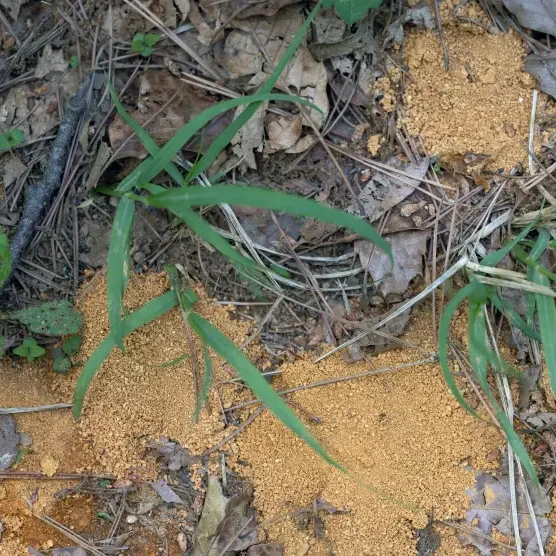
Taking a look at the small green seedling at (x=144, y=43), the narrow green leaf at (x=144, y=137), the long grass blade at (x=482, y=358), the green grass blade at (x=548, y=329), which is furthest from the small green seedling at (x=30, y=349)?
the green grass blade at (x=548, y=329)

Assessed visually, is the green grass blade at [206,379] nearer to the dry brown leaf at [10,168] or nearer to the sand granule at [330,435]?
the sand granule at [330,435]

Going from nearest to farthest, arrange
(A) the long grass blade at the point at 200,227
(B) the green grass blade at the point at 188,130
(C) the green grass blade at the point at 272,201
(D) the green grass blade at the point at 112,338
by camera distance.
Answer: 1. (C) the green grass blade at the point at 272,201
2. (A) the long grass blade at the point at 200,227
3. (B) the green grass blade at the point at 188,130
4. (D) the green grass blade at the point at 112,338

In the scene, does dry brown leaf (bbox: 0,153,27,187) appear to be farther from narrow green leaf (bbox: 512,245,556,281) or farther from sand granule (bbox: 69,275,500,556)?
narrow green leaf (bbox: 512,245,556,281)

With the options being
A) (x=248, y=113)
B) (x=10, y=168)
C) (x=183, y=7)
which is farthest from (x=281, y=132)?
(x=10, y=168)

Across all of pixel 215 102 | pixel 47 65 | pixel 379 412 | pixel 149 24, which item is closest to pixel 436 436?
pixel 379 412

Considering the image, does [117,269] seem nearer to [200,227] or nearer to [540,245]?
[200,227]

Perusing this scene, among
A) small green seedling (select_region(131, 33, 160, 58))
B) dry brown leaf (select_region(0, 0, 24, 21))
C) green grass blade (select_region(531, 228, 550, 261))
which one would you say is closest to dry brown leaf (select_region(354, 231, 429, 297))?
green grass blade (select_region(531, 228, 550, 261))

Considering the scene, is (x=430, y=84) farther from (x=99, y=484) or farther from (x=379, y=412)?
(x=99, y=484)
